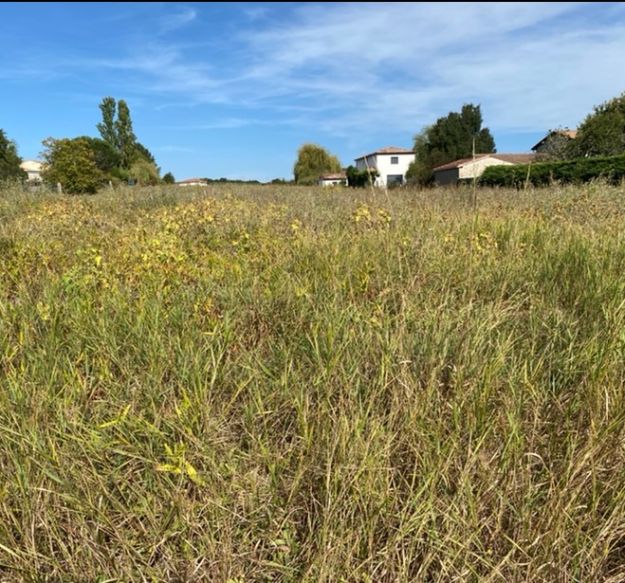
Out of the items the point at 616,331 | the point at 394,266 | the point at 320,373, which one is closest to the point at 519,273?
the point at 394,266

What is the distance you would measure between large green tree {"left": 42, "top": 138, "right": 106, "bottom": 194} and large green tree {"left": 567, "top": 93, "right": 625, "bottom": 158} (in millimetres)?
32821

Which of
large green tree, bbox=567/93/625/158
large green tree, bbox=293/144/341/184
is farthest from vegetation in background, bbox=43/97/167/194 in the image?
large green tree, bbox=567/93/625/158

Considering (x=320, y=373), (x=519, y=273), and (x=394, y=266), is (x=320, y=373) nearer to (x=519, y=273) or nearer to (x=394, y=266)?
(x=394, y=266)

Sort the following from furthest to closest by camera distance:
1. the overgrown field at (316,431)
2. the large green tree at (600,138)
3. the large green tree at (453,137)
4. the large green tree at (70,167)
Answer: the large green tree at (453,137), the large green tree at (70,167), the large green tree at (600,138), the overgrown field at (316,431)

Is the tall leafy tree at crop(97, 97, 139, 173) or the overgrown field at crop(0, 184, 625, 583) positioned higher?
the tall leafy tree at crop(97, 97, 139, 173)

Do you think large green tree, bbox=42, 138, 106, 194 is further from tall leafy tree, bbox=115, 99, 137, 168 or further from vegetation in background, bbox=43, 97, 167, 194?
tall leafy tree, bbox=115, 99, 137, 168

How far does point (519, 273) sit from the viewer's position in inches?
119

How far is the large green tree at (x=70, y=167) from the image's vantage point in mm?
28581

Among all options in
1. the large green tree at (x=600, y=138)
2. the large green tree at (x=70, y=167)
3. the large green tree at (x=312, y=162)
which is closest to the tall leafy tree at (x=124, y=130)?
the large green tree at (x=312, y=162)

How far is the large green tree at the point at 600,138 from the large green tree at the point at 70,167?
32821 mm

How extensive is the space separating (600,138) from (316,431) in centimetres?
3264

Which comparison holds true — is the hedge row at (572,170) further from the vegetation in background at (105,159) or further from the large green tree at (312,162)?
the large green tree at (312,162)

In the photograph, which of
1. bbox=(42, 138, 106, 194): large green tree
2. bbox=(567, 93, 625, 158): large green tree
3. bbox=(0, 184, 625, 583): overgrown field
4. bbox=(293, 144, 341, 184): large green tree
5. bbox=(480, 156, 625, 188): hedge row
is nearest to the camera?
bbox=(0, 184, 625, 583): overgrown field

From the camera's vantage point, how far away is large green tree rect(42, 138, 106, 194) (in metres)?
28.6
